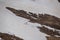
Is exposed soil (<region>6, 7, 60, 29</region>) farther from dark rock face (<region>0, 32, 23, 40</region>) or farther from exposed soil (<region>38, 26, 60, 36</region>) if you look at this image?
dark rock face (<region>0, 32, 23, 40</region>)

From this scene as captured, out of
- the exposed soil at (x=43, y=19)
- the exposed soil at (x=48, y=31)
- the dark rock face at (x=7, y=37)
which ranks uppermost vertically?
the exposed soil at (x=43, y=19)

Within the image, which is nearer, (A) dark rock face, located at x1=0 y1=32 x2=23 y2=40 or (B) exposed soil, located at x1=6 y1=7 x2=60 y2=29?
(A) dark rock face, located at x1=0 y1=32 x2=23 y2=40

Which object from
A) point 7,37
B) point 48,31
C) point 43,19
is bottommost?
point 7,37

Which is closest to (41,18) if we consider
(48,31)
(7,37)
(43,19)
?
(43,19)

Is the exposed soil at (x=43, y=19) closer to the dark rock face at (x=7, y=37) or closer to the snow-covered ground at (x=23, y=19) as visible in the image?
the snow-covered ground at (x=23, y=19)

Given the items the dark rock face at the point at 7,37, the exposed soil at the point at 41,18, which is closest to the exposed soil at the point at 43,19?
the exposed soil at the point at 41,18

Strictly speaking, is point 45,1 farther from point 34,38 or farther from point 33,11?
point 34,38

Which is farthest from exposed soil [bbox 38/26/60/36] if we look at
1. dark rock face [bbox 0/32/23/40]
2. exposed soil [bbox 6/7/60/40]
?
dark rock face [bbox 0/32/23/40]

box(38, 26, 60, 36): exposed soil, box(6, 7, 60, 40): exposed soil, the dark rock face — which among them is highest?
box(6, 7, 60, 40): exposed soil

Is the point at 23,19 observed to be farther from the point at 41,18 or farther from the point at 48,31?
the point at 48,31
